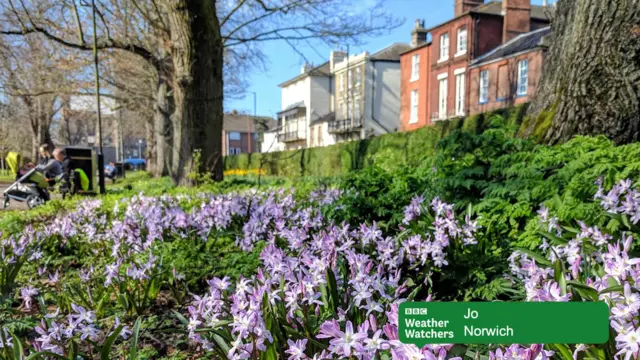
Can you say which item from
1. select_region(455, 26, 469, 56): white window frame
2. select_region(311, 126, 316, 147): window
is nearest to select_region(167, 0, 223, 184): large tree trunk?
select_region(455, 26, 469, 56): white window frame

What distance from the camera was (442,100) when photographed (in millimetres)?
28969

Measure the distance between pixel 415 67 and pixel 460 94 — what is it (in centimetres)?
561

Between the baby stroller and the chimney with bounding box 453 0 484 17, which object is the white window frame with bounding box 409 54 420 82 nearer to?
the chimney with bounding box 453 0 484 17

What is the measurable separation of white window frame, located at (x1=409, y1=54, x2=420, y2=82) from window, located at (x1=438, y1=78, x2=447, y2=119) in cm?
281

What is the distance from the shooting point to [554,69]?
4.12 m

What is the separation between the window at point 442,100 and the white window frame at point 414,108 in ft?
8.51

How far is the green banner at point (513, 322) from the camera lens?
101cm

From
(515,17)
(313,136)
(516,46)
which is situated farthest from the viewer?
(313,136)

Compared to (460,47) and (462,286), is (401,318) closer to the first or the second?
(462,286)

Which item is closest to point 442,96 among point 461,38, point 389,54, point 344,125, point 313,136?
point 461,38

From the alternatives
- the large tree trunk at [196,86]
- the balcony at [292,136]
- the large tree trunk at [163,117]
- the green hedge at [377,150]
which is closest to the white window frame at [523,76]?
the green hedge at [377,150]

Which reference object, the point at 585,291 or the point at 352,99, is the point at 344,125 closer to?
the point at 352,99

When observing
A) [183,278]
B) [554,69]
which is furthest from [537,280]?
[554,69]

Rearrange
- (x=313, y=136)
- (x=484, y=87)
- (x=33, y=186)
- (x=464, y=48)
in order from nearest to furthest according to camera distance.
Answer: (x=33, y=186), (x=484, y=87), (x=464, y=48), (x=313, y=136)
